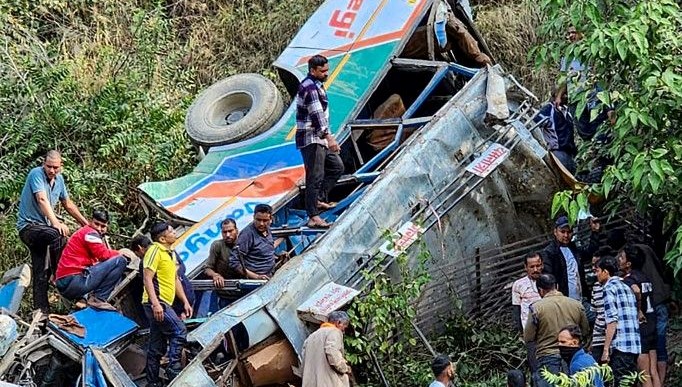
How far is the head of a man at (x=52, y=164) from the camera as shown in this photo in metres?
8.70

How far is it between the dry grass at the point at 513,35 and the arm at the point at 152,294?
631cm

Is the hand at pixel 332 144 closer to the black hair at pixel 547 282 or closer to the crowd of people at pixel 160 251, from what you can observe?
the crowd of people at pixel 160 251

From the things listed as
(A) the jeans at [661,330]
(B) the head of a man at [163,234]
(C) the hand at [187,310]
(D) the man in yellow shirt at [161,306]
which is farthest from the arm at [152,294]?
(A) the jeans at [661,330]

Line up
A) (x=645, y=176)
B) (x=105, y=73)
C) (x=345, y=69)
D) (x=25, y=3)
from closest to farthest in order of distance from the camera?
(x=645, y=176) → (x=345, y=69) → (x=105, y=73) → (x=25, y=3)

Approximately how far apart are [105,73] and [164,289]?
17.1 ft

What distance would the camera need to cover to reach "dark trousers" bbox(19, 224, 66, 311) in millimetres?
8773

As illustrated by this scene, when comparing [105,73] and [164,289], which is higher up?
[105,73]

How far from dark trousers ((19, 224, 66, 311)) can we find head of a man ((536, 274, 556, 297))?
381 cm

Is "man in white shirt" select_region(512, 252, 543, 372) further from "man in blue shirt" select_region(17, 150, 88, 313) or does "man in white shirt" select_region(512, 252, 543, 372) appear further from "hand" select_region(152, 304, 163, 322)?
"man in blue shirt" select_region(17, 150, 88, 313)

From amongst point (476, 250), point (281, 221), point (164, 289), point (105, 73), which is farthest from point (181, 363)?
point (105, 73)

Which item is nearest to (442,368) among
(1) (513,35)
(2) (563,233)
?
(2) (563,233)

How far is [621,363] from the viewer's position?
7.29 metres

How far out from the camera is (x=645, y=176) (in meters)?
7.06

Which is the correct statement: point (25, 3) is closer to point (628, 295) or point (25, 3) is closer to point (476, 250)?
point (476, 250)
